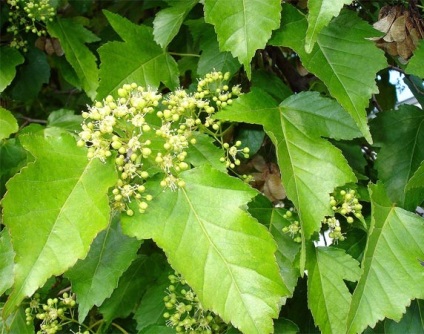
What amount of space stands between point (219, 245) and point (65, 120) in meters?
0.67

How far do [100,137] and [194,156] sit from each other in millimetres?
179

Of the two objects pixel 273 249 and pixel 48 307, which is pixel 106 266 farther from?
pixel 273 249

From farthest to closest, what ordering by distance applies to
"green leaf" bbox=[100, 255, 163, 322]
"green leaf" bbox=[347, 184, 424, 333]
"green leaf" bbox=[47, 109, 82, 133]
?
"green leaf" bbox=[47, 109, 82, 133] < "green leaf" bbox=[100, 255, 163, 322] < "green leaf" bbox=[347, 184, 424, 333]

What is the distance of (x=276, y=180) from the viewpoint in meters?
1.13

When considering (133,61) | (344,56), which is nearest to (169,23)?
(133,61)

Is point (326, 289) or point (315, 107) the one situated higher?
point (315, 107)

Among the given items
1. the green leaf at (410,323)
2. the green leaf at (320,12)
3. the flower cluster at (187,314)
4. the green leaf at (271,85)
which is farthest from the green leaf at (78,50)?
the green leaf at (410,323)

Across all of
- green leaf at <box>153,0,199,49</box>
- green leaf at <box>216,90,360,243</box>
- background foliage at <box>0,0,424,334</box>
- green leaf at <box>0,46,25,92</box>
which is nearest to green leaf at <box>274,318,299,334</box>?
background foliage at <box>0,0,424,334</box>

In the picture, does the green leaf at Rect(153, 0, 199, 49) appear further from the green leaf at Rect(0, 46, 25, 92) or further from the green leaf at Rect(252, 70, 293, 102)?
the green leaf at Rect(0, 46, 25, 92)

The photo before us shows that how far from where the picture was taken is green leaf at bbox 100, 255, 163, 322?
3.88 feet

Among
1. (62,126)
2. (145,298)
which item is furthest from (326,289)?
(62,126)

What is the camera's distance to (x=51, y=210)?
79cm

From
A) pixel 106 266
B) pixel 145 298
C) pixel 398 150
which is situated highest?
pixel 398 150

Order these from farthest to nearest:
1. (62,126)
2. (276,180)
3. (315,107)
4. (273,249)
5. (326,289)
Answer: (62,126) → (276,180) → (315,107) → (326,289) → (273,249)
